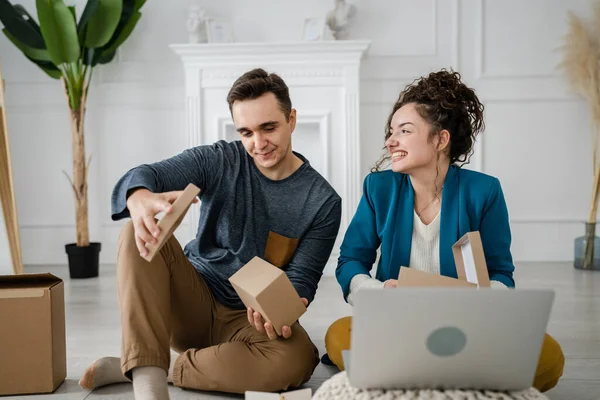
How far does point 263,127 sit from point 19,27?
2351 millimetres

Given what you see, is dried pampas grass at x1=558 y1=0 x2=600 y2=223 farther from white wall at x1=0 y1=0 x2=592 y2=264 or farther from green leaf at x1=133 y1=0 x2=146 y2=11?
green leaf at x1=133 y1=0 x2=146 y2=11

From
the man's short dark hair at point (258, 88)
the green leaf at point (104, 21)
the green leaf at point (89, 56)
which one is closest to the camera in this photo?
the man's short dark hair at point (258, 88)

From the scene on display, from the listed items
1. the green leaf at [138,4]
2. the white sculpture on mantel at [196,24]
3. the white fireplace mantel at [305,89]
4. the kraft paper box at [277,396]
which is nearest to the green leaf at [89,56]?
the green leaf at [138,4]

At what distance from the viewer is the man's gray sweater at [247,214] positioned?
5.96ft

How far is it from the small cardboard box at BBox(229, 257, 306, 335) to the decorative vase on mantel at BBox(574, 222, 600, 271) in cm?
265

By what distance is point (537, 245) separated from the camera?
156 inches

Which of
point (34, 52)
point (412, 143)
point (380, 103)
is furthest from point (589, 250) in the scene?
point (34, 52)

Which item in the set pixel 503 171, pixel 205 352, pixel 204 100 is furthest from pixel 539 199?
pixel 205 352

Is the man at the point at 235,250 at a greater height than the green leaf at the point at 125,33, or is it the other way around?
the green leaf at the point at 125,33

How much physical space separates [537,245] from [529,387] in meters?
3.02

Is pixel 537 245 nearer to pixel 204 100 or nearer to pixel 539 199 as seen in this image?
pixel 539 199

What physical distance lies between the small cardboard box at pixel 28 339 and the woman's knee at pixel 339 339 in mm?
756

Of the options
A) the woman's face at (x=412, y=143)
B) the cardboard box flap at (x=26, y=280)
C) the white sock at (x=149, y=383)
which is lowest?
the white sock at (x=149, y=383)

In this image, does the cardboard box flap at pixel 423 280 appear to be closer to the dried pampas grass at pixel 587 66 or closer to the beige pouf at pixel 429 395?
the beige pouf at pixel 429 395
